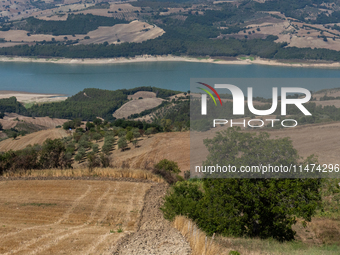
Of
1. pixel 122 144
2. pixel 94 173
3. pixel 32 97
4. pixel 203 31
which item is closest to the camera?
pixel 94 173

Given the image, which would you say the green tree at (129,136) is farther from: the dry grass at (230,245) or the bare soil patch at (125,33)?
the bare soil patch at (125,33)

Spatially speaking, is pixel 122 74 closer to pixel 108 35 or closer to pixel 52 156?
pixel 108 35

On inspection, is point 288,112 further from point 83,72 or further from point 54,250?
point 83,72

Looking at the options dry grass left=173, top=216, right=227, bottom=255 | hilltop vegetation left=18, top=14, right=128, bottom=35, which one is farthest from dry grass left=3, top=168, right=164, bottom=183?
hilltop vegetation left=18, top=14, right=128, bottom=35

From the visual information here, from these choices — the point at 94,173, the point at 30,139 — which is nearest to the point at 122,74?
the point at 30,139

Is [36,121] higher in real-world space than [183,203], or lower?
lower

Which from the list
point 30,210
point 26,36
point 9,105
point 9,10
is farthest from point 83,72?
point 9,10
